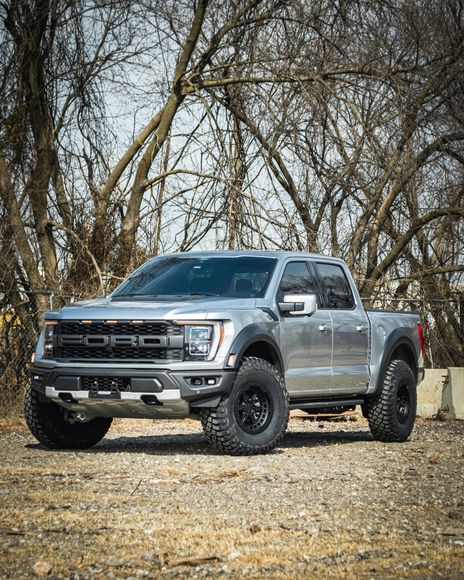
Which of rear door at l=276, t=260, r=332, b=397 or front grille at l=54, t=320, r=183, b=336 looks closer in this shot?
front grille at l=54, t=320, r=183, b=336

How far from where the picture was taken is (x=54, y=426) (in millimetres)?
11977

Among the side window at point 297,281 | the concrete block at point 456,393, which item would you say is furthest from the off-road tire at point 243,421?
the concrete block at point 456,393

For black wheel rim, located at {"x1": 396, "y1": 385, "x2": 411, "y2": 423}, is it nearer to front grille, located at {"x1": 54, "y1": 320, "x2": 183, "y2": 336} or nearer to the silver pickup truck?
the silver pickup truck

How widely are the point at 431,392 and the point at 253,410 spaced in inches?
294

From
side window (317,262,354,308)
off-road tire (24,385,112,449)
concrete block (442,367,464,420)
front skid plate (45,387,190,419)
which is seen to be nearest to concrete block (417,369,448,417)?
concrete block (442,367,464,420)

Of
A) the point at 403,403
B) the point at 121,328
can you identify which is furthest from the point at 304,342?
the point at 403,403

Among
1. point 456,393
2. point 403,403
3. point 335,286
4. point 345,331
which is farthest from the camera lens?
point 456,393

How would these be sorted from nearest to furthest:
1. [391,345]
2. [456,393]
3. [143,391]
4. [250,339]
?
1. [143,391]
2. [250,339]
3. [391,345]
4. [456,393]

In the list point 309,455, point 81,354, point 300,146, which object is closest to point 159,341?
point 81,354

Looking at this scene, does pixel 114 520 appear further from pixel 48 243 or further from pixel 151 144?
pixel 151 144

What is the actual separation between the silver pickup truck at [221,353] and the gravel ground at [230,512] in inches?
16.9

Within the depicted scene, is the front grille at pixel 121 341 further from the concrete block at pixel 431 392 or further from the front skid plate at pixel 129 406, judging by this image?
the concrete block at pixel 431 392

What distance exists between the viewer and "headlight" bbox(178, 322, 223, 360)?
1103cm

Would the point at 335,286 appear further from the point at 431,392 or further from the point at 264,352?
the point at 431,392
